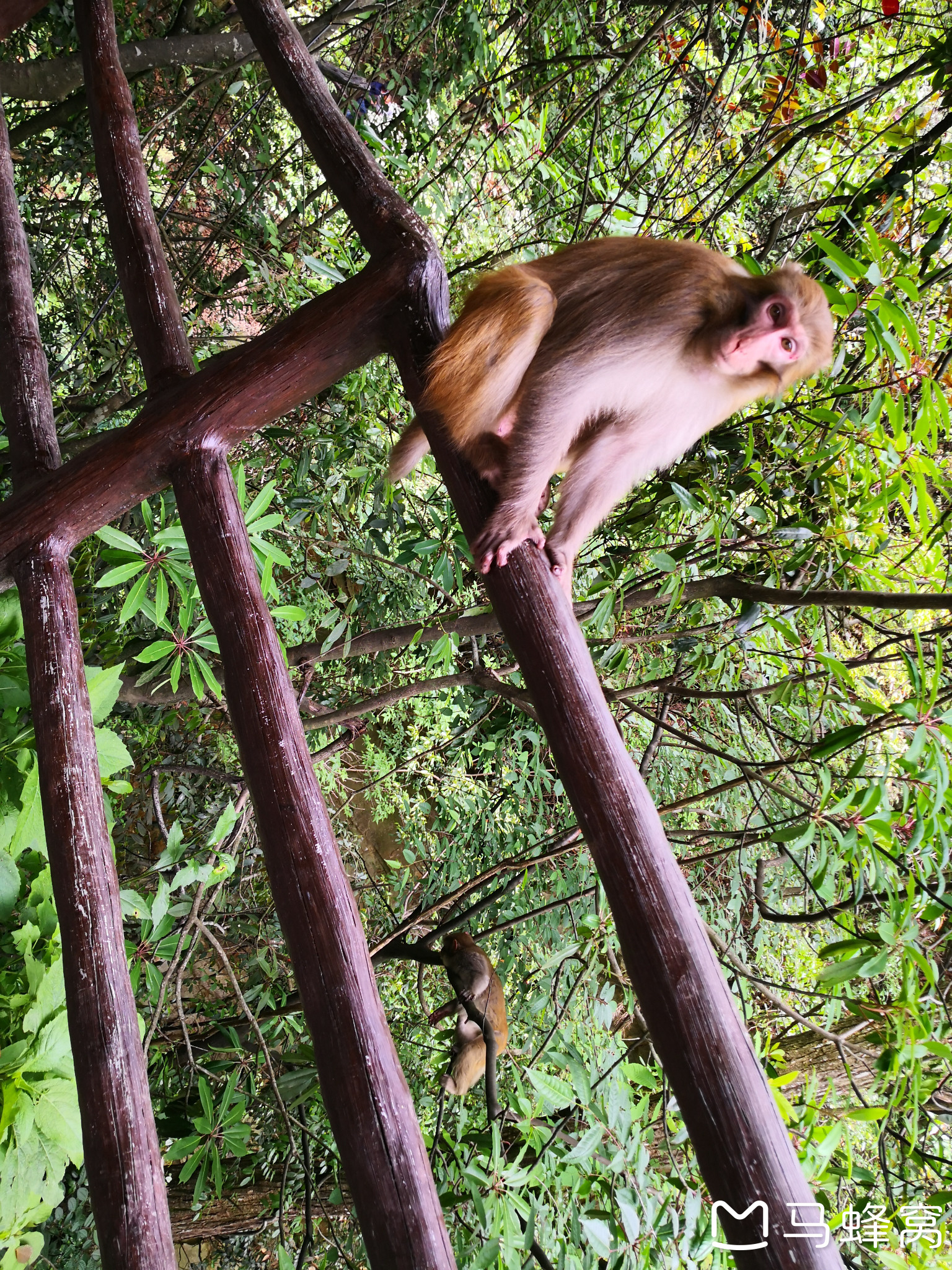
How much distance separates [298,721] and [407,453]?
2.43 feet

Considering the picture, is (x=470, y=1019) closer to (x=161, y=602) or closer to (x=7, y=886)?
(x=7, y=886)

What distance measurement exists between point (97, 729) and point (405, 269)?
101 cm

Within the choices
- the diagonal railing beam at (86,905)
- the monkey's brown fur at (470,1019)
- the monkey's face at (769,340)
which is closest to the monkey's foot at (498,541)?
the monkey's face at (769,340)

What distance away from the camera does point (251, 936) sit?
2455mm

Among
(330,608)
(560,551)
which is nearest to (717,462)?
(560,551)

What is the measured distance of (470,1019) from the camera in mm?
1706

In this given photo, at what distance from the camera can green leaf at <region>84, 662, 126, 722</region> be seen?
4.74 ft

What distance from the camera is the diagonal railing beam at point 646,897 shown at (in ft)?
2.29

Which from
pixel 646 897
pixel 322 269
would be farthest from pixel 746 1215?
pixel 322 269

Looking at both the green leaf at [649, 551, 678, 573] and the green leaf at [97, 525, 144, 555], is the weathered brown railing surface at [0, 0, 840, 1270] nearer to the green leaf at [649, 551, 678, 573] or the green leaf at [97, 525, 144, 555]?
the green leaf at [97, 525, 144, 555]

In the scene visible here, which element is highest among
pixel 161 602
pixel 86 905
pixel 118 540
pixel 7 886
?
pixel 118 540

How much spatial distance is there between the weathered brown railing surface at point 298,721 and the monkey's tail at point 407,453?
0.92ft

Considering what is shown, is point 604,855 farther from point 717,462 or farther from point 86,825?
point 717,462

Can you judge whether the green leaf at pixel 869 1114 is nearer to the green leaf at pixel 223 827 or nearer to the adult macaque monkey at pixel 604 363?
the adult macaque monkey at pixel 604 363
